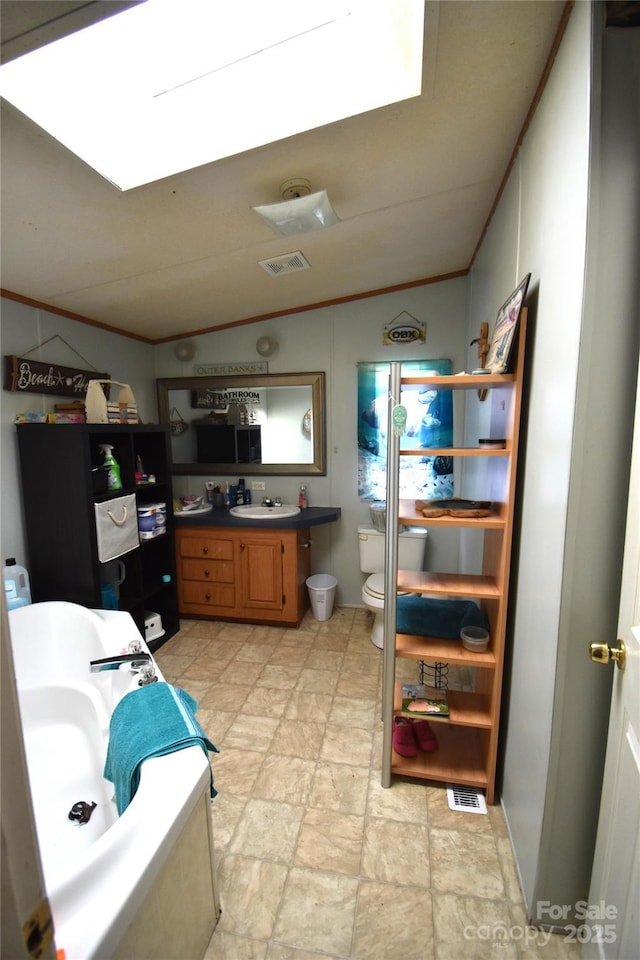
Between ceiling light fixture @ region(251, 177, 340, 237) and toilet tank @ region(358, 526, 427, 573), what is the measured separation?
6.18ft

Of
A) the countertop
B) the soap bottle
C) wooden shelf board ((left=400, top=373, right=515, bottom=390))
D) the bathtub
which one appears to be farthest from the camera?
the countertop

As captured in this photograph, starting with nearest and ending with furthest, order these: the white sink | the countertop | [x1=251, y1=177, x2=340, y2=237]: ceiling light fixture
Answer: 1. [x1=251, y1=177, x2=340, y2=237]: ceiling light fixture
2. the countertop
3. the white sink

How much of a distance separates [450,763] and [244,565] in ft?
5.67

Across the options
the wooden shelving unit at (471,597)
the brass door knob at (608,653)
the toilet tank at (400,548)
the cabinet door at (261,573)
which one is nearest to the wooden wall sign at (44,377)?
the cabinet door at (261,573)

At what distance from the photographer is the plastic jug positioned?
201 cm

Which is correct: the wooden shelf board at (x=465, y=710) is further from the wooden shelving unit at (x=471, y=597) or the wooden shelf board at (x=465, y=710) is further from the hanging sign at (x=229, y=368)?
the hanging sign at (x=229, y=368)

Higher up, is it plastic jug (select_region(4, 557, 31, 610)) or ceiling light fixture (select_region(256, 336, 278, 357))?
ceiling light fixture (select_region(256, 336, 278, 357))

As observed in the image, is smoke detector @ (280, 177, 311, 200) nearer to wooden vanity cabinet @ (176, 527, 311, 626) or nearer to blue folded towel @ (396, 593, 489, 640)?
blue folded towel @ (396, 593, 489, 640)

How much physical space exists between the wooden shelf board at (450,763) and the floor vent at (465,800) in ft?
0.12

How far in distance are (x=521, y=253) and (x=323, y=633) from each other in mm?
2507

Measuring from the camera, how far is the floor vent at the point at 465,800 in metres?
1.56

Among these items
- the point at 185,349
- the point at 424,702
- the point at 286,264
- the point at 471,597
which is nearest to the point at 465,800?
the point at 424,702

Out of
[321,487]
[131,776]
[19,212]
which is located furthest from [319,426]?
[131,776]

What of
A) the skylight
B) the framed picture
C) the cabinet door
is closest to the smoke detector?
the skylight
